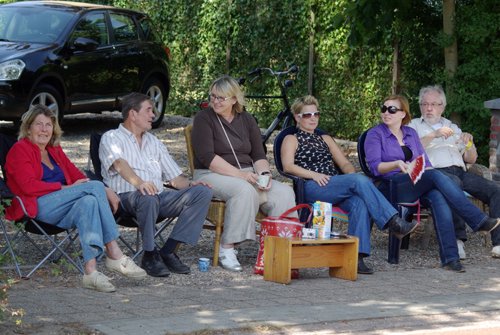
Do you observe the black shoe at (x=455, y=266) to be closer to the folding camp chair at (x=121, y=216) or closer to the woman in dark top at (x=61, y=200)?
the folding camp chair at (x=121, y=216)

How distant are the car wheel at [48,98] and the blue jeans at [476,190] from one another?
595cm

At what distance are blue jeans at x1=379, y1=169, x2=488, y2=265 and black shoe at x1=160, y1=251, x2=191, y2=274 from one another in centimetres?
186

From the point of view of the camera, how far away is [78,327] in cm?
613

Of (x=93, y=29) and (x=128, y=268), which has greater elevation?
(x=93, y=29)

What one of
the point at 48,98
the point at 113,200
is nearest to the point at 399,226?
the point at 113,200

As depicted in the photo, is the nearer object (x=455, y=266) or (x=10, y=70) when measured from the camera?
(x=455, y=266)

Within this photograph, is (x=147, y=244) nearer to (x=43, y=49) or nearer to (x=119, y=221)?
(x=119, y=221)

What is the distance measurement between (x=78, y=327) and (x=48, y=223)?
1524mm

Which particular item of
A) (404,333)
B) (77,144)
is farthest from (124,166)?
(77,144)

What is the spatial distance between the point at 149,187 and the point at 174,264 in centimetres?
55

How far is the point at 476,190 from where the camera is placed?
30.7 ft

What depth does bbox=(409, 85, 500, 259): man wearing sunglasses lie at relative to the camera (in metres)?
9.30

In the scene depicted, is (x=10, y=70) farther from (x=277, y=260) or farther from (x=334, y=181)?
(x=277, y=260)

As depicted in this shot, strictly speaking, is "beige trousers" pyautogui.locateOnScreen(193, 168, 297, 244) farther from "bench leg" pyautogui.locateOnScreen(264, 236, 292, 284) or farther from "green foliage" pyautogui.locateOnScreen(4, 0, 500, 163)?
"green foliage" pyautogui.locateOnScreen(4, 0, 500, 163)
